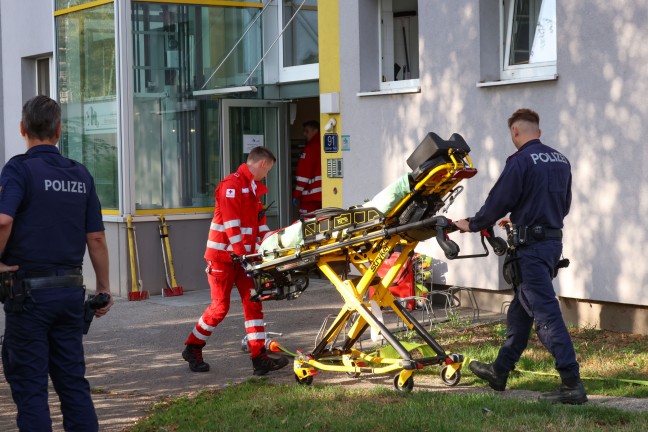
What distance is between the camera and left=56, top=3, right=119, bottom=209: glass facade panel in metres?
14.0

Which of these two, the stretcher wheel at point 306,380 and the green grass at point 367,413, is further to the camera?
the stretcher wheel at point 306,380

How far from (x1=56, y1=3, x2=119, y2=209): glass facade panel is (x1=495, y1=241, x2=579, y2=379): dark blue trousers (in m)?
7.62

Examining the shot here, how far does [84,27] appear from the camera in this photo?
14.5 m

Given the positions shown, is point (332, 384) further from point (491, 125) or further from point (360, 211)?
point (491, 125)

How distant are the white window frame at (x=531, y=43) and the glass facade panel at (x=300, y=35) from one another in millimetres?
3554

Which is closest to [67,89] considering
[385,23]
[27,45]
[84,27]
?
[84,27]

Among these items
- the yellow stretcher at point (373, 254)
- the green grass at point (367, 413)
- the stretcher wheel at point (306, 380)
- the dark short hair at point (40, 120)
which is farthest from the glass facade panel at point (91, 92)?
the dark short hair at point (40, 120)

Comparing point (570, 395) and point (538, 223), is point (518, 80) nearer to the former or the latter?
point (538, 223)

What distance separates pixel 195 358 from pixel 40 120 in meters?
3.53

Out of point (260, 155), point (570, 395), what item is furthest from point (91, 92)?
point (570, 395)

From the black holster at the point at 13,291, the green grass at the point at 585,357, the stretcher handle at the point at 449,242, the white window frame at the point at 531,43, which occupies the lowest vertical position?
the green grass at the point at 585,357

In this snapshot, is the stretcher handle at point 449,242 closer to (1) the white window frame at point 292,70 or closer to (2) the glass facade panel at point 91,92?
(1) the white window frame at point 292,70

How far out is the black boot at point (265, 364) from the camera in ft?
28.7

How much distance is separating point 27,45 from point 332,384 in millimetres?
11475
